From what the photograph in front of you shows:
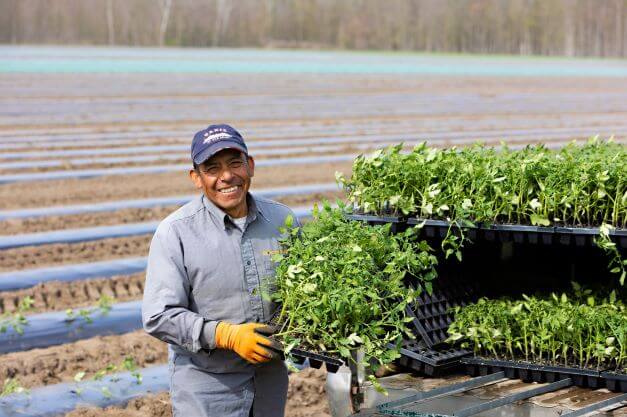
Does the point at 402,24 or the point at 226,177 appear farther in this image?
the point at 402,24

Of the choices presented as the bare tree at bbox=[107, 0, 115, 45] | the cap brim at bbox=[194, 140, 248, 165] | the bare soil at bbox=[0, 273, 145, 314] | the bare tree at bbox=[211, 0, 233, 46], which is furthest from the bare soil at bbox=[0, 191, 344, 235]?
the bare tree at bbox=[211, 0, 233, 46]

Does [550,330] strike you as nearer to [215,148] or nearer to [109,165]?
[215,148]

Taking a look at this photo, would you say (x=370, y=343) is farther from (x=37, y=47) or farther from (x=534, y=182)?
(x=37, y=47)

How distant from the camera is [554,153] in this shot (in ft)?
13.6

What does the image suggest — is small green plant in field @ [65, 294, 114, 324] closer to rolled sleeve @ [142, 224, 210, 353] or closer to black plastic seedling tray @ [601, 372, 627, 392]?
rolled sleeve @ [142, 224, 210, 353]

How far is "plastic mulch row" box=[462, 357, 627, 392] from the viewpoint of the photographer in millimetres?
3609

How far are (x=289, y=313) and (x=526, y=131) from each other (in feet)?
52.6

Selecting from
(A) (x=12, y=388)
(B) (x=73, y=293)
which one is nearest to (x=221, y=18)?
(B) (x=73, y=293)

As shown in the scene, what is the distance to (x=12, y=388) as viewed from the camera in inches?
201

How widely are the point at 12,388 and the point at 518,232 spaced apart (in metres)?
2.97

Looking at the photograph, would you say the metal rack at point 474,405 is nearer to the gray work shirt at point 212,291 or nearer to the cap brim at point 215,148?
the gray work shirt at point 212,291

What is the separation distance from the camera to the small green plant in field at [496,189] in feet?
11.9

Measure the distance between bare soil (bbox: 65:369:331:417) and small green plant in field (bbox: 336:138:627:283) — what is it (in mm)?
1440

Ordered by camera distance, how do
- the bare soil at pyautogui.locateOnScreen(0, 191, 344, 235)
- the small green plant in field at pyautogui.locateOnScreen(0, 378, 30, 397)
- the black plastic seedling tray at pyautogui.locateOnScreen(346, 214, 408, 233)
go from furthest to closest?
1. the bare soil at pyautogui.locateOnScreen(0, 191, 344, 235)
2. the small green plant in field at pyautogui.locateOnScreen(0, 378, 30, 397)
3. the black plastic seedling tray at pyautogui.locateOnScreen(346, 214, 408, 233)
